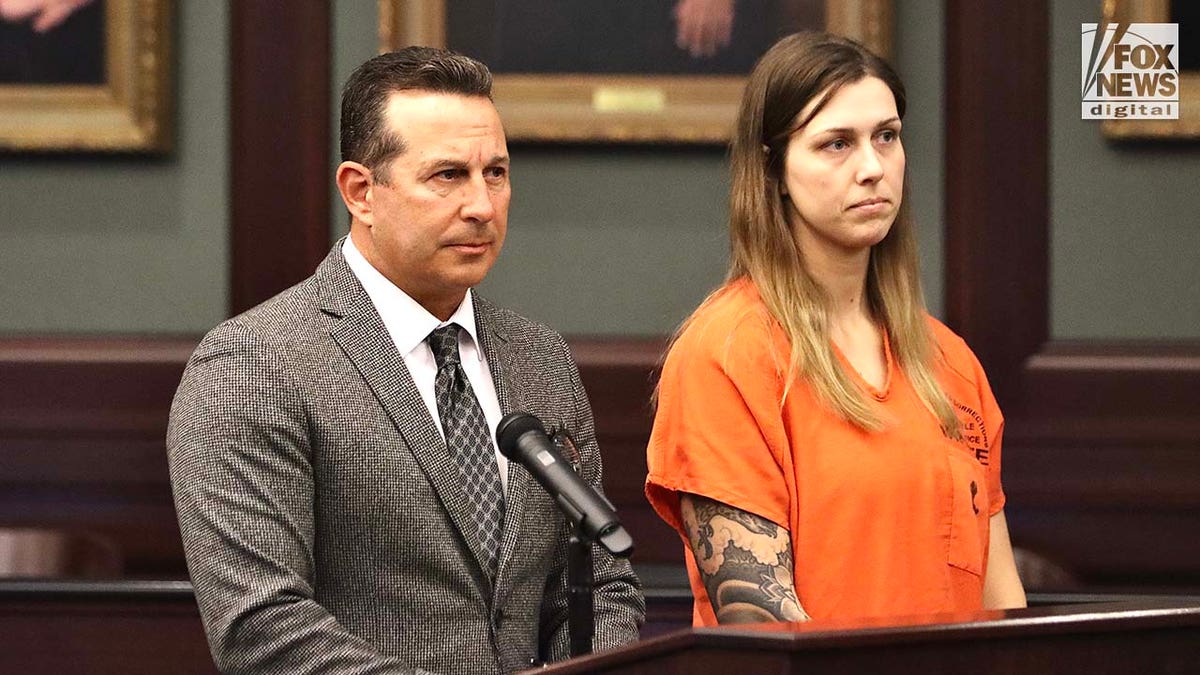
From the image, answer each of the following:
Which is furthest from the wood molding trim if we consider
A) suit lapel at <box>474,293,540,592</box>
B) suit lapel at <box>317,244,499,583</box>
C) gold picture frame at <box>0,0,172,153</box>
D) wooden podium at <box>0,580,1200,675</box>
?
wooden podium at <box>0,580,1200,675</box>

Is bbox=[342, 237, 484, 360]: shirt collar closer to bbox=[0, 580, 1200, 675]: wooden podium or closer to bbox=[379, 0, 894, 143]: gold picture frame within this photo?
bbox=[0, 580, 1200, 675]: wooden podium

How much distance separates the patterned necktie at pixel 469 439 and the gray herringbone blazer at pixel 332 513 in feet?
0.08

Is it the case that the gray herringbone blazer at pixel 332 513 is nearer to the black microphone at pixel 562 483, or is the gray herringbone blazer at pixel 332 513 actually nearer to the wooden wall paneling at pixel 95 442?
the black microphone at pixel 562 483

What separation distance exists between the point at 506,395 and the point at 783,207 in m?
0.48

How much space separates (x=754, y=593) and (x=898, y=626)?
0.58 metres

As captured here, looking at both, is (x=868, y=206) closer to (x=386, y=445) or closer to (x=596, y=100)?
(x=386, y=445)

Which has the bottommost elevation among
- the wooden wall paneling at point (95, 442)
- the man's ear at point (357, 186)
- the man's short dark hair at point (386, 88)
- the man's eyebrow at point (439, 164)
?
the wooden wall paneling at point (95, 442)

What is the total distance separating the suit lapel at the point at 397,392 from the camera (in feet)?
6.94

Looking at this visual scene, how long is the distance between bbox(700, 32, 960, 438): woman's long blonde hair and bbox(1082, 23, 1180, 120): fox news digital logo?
1.48m

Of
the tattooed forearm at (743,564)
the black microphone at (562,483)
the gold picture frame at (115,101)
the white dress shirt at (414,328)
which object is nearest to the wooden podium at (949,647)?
the black microphone at (562,483)

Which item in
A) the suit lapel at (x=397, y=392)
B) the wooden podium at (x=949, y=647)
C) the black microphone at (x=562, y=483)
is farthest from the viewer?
the suit lapel at (x=397, y=392)

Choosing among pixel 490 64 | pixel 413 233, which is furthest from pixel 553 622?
pixel 490 64

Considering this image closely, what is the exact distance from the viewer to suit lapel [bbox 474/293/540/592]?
2164 mm

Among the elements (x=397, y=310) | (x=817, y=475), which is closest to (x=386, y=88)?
(x=397, y=310)
